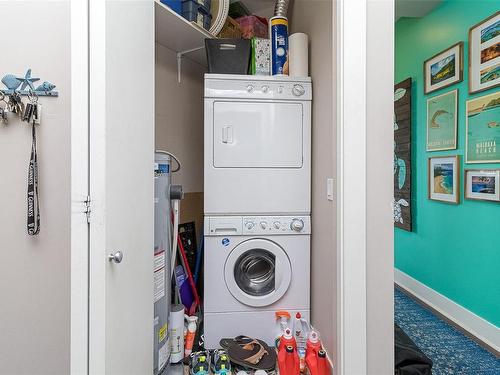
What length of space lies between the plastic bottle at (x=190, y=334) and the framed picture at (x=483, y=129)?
94.9 inches

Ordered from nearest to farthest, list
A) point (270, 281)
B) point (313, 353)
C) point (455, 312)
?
point (313, 353), point (270, 281), point (455, 312)

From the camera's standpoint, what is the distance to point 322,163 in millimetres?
1707

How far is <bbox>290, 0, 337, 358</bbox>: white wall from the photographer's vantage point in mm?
1569

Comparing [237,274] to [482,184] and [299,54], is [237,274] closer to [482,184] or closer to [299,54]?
[299,54]

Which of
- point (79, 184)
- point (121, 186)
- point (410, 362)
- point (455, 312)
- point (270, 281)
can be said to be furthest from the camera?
point (455, 312)

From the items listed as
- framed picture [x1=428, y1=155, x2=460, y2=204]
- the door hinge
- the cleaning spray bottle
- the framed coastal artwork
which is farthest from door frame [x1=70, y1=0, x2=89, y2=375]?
the framed coastal artwork

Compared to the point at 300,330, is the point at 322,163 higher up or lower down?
higher up

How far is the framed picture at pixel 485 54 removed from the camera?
194 centimetres

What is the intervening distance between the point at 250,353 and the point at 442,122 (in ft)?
8.09

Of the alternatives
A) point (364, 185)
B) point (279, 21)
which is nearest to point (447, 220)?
point (364, 185)

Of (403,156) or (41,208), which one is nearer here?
(41,208)

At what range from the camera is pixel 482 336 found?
6.51ft

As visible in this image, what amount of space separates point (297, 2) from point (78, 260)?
2.40 metres

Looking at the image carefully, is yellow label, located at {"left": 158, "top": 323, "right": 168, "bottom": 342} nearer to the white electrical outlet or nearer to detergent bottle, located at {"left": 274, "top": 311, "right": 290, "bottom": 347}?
detergent bottle, located at {"left": 274, "top": 311, "right": 290, "bottom": 347}
